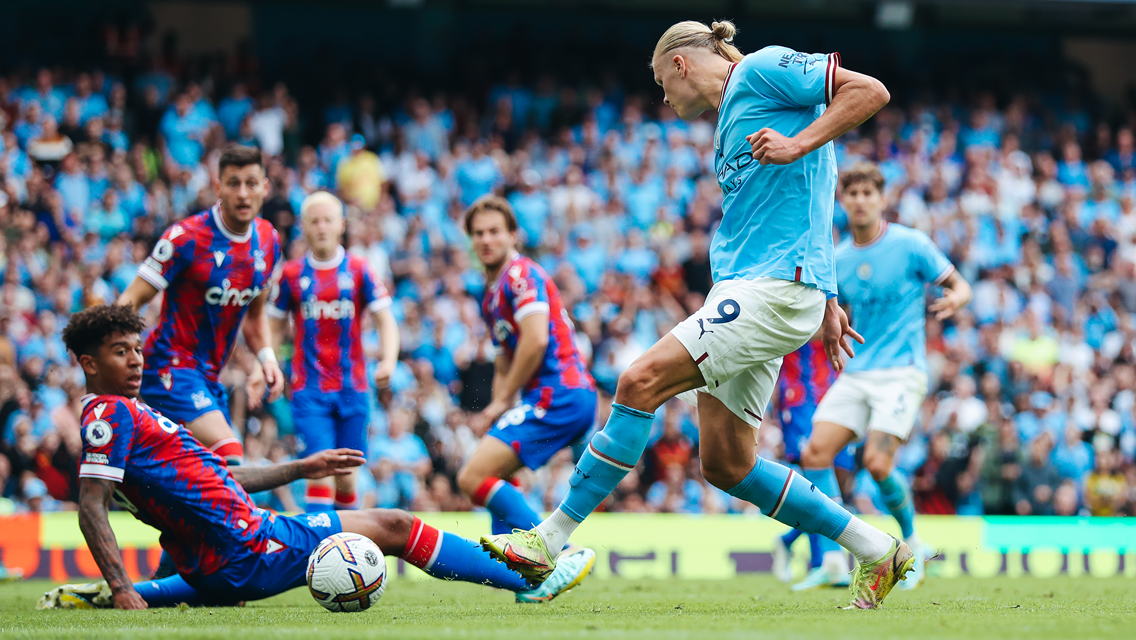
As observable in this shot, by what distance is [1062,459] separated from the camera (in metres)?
14.5

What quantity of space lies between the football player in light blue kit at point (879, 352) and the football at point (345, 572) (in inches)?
143

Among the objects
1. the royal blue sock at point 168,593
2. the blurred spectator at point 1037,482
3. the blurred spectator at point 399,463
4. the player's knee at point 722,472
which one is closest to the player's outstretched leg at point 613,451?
the player's knee at point 722,472

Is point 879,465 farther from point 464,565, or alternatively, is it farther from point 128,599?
point 128,599

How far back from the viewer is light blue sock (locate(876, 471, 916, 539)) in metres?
8.01

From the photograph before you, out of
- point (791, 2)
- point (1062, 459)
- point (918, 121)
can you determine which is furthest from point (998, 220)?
point (791, 2)

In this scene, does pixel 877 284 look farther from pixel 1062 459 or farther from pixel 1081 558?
pixel 1062 459

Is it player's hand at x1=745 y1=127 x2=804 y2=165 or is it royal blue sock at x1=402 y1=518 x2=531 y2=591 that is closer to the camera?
player's hand at x1=745 y1=127 x2=804 y2=165

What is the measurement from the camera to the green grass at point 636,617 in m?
4.15

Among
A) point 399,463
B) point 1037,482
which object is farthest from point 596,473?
point 1037,482

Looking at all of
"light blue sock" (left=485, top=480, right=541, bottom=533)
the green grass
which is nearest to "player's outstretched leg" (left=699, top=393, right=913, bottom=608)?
the green grass

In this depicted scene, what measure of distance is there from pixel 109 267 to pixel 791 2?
15.2 m

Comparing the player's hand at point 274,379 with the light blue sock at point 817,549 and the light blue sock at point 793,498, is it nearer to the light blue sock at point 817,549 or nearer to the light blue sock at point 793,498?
the light blue sock at point 793,498

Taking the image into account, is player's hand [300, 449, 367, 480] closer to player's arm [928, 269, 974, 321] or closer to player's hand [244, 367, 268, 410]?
player's hand [244, 367, 268, 410]

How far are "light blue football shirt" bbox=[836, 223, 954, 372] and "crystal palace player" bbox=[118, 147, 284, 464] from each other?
13.4 feet
